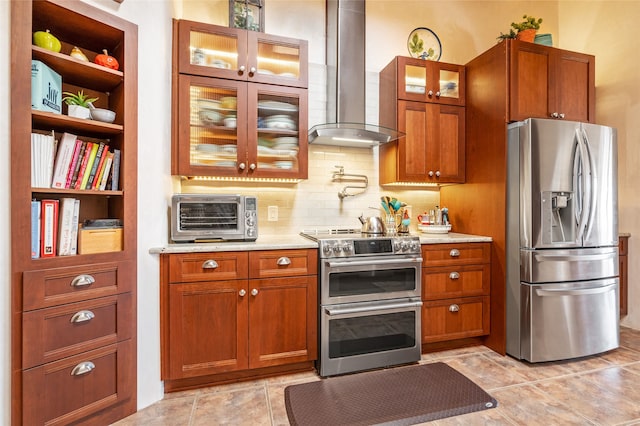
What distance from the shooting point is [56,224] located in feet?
5.57

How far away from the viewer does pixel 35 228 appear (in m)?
1.60

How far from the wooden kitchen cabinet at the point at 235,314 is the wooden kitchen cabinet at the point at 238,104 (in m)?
0.72

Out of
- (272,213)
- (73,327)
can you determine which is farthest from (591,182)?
(73,327)

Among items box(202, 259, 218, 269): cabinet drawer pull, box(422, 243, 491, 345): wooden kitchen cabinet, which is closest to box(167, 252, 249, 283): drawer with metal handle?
box(202, 259, 218, 269): cabinet drawer pull

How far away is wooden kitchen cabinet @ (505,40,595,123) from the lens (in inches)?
103

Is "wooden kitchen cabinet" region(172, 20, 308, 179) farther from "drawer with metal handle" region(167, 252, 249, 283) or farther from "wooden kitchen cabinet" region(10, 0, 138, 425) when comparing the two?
"drawer with metal handle" region(167, 252, 249, 283)

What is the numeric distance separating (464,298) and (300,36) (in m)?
2.78

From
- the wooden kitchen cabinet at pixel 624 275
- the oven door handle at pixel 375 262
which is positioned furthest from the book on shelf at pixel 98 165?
the wooden kitchen cabinet at pixel 624 275

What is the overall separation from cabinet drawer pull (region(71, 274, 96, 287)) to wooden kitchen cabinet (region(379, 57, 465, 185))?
239 centimetres

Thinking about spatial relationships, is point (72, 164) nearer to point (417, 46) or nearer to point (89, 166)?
point (89, 166)

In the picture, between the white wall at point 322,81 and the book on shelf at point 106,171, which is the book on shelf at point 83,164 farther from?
the white wall at point 322,81

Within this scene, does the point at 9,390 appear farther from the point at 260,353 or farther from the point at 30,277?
the point at 260,353

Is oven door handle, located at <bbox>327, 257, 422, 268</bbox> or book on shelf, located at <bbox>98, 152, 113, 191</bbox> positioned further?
oven door handle, located at <bbox>327, 257, 422, 268</bbox>

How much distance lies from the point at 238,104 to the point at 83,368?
191 centimetres
